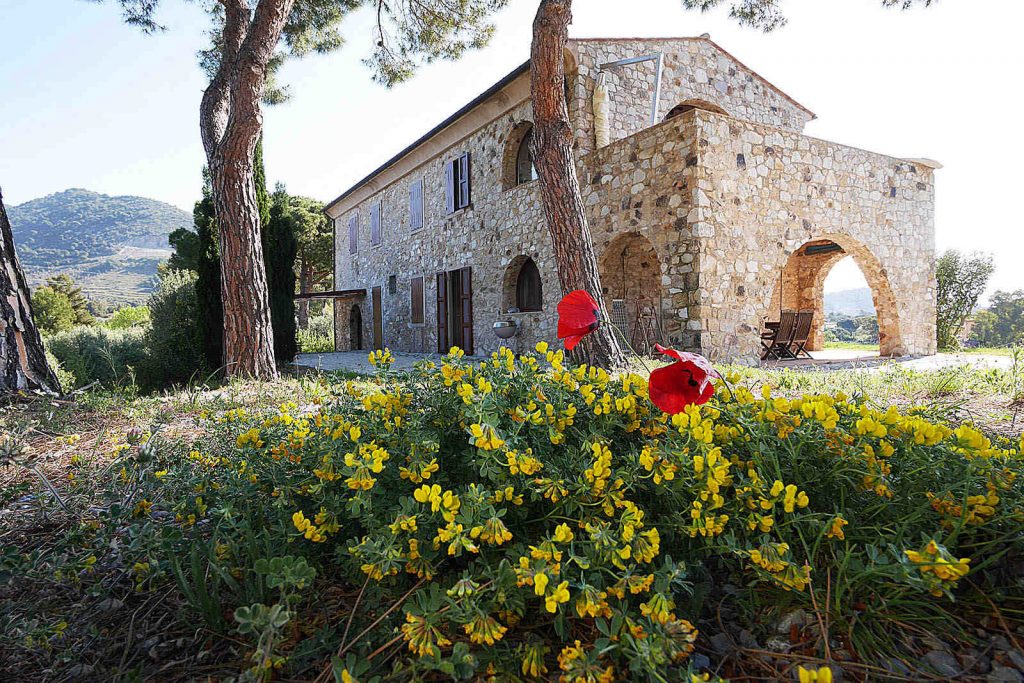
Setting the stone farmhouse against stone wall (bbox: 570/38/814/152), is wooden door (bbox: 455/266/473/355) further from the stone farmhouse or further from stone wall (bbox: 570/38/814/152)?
stone wall (bbox: 570/38/814/152)

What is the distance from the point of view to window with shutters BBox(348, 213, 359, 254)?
53.9 feet

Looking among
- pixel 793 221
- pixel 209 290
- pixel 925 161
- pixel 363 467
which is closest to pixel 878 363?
pixel 793 221

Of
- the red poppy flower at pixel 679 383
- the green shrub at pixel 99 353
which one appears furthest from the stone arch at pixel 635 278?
the red poppy flower at pixel 679 383

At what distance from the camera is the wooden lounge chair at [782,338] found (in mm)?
8570

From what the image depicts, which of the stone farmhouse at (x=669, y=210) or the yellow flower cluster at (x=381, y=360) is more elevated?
the stone farmhouse at (x=669, y=210)

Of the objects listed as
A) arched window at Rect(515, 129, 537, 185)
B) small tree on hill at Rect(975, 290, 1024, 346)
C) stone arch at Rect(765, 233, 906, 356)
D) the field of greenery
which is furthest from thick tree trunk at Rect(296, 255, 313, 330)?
small tree on hill at Rect(975, 290, 1024, 346)

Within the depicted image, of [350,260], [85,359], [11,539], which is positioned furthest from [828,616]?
[350,260]

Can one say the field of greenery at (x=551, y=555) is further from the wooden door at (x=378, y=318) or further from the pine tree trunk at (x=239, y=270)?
the wooden door at (x=378, y=318)

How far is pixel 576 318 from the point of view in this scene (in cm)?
145

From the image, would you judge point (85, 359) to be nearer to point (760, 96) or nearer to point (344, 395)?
point (344, 395)

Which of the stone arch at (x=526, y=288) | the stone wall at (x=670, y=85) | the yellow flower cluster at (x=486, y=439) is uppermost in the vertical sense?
the stone wall at (x=670, y=85)

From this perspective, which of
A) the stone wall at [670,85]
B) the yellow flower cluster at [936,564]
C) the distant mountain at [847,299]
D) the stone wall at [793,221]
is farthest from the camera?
the distant mountain at [847,299]

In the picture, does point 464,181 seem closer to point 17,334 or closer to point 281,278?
point 281,278

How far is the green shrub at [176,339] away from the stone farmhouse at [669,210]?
4775mm
